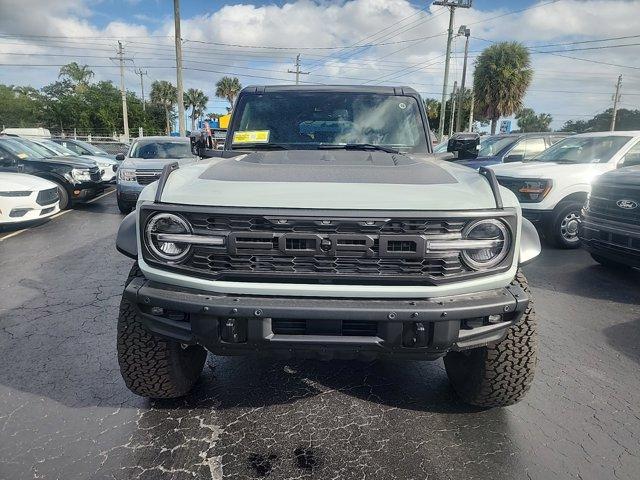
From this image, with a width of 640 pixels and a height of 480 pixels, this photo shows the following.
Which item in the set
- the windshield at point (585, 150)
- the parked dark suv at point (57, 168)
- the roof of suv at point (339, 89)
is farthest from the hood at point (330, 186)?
the parked dark suv at point (57, 168)

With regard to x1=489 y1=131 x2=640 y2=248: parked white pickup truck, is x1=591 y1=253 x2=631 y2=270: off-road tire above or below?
below

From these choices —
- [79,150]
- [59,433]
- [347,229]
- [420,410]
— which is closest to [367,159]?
[347,229]

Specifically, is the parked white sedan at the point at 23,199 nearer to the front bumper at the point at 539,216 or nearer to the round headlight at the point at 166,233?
the round headlight at the point at 166,233

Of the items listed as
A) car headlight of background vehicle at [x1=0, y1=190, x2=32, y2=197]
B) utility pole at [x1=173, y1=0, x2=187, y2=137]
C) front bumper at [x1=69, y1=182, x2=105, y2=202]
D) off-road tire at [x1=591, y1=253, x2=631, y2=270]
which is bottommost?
off-road tire at [x1=591, y1=253, x2=631, y2=270]

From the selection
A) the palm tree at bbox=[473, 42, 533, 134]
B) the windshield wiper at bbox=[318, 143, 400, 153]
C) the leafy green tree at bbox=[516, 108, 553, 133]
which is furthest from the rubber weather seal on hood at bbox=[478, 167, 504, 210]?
the leafy green tree at bbox=[516, 108, 553, 133]

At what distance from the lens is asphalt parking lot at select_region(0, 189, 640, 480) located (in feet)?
7.52

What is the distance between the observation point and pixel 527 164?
7.64 meters

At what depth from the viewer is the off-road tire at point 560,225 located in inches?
275

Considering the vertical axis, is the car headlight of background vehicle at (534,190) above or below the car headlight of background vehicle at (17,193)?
above

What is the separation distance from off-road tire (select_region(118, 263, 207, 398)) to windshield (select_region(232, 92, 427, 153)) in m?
1.64

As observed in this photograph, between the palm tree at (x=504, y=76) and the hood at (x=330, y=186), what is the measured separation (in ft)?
95.8

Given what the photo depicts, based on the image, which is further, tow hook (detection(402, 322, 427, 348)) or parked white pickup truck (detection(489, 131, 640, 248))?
parked white pickup truck (detection(489, 131, 640, 248))

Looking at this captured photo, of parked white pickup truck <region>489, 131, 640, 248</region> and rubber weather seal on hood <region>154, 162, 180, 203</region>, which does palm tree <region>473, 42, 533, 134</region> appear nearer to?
parked white pickup truck <region>489, 131, 640, 248</region>

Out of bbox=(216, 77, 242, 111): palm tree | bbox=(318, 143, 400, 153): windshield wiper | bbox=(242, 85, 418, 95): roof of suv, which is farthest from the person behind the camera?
bbox=(216, 77, 242, 111): palm tree
